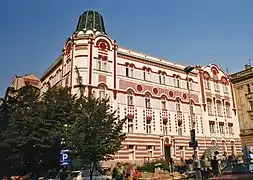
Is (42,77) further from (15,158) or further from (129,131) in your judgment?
(15,158)

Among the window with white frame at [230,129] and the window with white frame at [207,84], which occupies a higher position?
the window with white frame at [207,84]

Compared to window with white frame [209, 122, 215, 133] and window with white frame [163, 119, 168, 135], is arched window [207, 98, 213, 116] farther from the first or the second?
window with white frame [163, 119, 168, 135]

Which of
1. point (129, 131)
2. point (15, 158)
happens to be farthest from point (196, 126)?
point (15, 158)

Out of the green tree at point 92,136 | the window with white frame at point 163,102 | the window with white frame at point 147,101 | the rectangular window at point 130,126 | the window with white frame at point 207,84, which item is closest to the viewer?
the green tree at point 92,136

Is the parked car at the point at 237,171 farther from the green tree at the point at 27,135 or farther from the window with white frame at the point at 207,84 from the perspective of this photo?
the window with white frame at the point at 207,84

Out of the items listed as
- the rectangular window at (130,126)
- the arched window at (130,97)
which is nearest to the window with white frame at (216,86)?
the arched window at (130,97)

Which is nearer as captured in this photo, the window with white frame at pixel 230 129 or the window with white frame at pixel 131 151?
the window with white frame at pixel 131 151

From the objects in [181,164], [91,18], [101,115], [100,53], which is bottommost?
[181,164]

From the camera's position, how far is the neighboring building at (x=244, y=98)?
5597 centimetres

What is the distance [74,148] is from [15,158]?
5652 millimetres

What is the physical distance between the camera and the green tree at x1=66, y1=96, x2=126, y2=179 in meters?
20.7

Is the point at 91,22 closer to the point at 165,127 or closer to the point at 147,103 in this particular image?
the point at 147,103

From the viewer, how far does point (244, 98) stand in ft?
189

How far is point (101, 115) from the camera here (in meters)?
21.8
